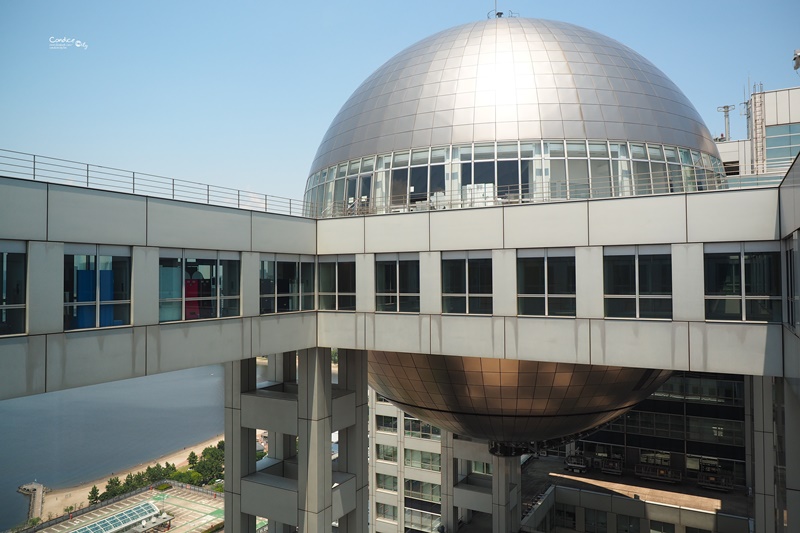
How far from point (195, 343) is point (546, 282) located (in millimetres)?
12350

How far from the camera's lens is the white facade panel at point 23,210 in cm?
1350

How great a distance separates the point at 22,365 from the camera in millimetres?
13781

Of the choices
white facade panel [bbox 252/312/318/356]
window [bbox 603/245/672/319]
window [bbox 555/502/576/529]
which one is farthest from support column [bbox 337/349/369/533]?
window [bbox 555/502/576/529]

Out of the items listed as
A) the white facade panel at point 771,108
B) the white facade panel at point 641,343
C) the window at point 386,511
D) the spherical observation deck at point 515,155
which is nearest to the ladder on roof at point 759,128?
the white facade panel at point 771,108

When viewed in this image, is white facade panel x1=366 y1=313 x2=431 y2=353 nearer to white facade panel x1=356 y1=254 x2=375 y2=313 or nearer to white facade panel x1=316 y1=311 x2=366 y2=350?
white facade panel x1=316 y1=311 x2=366 y2=350

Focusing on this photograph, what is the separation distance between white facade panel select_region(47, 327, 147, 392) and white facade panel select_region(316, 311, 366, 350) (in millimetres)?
7985

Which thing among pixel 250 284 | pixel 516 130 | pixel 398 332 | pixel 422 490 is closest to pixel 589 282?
pixel 398 332

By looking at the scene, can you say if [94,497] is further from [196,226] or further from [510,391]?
[510,391]

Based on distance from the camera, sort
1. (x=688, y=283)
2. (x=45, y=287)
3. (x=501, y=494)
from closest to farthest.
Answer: (x=45, y=287) < (x=688, y=283) < (x=501, y=494)

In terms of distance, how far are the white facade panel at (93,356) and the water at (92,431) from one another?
3137 inches

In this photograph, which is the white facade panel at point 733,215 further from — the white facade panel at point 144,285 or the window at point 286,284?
the white facade panel at point 144,285

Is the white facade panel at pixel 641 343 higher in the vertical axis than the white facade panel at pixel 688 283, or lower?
lower

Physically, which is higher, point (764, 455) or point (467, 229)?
point (467, 229)

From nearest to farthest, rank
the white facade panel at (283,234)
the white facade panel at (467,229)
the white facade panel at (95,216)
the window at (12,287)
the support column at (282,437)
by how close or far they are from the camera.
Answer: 1. the window at (12,287)
2. the white facade panel at (95,216)
3. the white facade panel at (467,229)
4. the white facade panel at (283,234)
5. the support column at (282,437)
